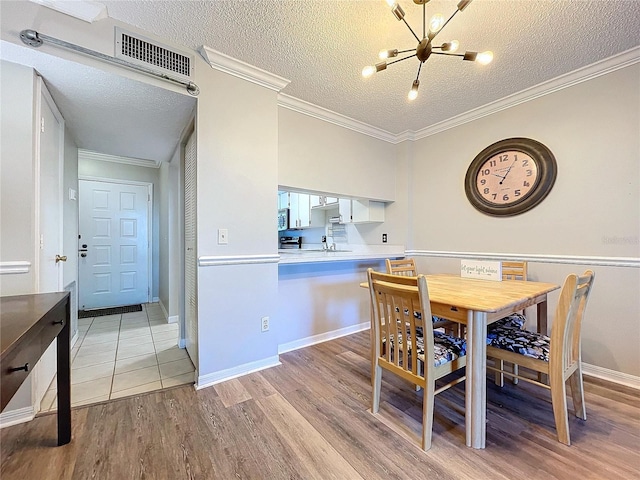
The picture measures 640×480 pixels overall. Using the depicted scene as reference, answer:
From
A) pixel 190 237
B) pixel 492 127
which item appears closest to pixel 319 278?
pixel 190 237

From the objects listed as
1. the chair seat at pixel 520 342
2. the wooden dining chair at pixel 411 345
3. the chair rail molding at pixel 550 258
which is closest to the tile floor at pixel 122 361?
the wooden dining chair at pixel 411 345

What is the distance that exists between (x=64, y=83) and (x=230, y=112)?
1.05m

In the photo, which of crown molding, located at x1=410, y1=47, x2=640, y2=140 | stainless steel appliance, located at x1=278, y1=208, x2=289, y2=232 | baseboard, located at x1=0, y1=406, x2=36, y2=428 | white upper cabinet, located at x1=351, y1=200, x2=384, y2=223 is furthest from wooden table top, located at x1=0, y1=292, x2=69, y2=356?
stainless steel appliance, located at x1=278, y1=208, x2=289, y2=232

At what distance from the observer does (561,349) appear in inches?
55.8

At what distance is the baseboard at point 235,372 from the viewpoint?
204 cm

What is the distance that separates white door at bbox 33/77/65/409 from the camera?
1.75 meters

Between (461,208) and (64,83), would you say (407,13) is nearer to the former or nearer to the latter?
(461,208)

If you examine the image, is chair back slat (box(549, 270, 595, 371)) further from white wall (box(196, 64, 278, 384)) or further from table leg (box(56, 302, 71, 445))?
table leg (box(56, 302, 71, 445))

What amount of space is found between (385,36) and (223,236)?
6.02 feet

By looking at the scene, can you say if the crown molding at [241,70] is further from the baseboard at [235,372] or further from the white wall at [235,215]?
the baseboard at [235,372]

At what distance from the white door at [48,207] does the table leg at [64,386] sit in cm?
45

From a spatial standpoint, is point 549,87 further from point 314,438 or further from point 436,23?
point 314,438

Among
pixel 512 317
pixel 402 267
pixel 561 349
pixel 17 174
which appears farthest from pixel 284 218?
pixel 561 349

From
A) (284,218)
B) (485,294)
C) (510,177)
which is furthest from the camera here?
(284,218)
